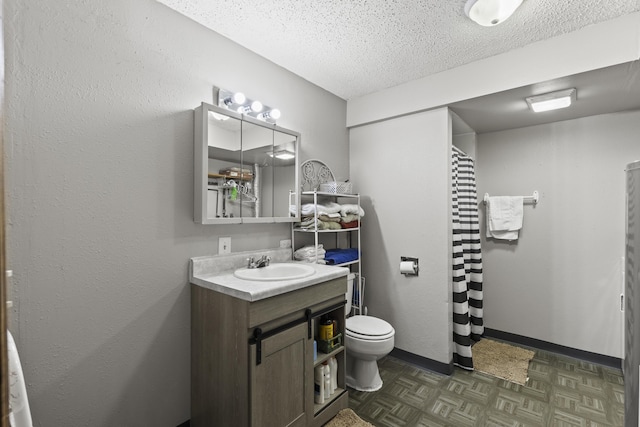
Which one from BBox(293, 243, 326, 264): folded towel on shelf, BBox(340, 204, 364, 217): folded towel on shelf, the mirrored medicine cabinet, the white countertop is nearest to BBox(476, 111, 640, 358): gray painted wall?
BBox(340, 204, 364, 217): folded towel on shelf

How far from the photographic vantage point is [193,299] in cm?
176

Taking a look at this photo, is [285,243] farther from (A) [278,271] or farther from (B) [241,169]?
(B) [241,169]

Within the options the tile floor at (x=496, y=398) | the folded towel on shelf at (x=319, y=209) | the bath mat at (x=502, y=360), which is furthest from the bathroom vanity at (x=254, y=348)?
the bath mat at (x=502, y=360)

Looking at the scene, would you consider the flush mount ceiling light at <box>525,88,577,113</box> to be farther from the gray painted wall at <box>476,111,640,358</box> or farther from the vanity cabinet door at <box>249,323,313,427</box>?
the vanity cabinet door at <box>249,323,313,427</box>

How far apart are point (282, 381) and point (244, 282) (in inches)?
21.5

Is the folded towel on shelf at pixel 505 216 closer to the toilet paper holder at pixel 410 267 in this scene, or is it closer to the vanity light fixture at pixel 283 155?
the toilet paper holder at pixel 410 267

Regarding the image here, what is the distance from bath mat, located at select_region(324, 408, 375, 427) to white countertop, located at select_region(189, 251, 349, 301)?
2.84 feet

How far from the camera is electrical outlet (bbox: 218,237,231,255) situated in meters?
1.93

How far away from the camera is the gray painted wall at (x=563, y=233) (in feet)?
8.18

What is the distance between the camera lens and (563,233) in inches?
108

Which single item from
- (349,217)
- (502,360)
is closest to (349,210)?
(349,217)

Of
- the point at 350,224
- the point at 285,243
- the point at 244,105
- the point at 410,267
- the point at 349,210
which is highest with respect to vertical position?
the point at 244,105

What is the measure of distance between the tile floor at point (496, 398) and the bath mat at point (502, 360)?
0.22 ft

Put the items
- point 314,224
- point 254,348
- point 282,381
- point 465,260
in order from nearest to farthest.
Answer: point 254,348
point 282,381
point 314,224
point 465,260
